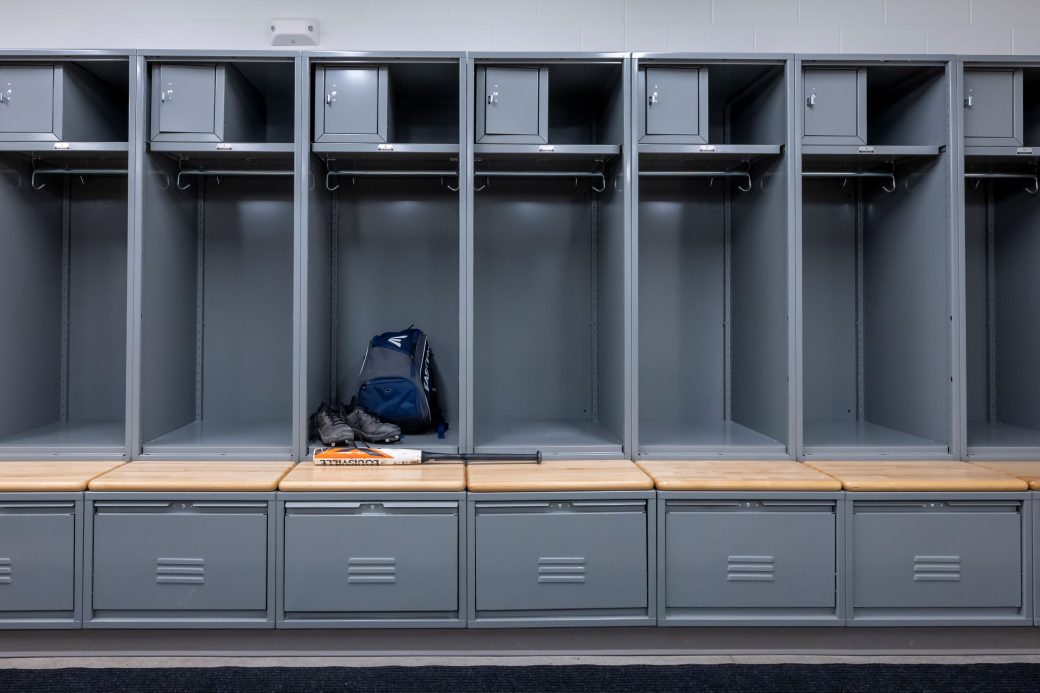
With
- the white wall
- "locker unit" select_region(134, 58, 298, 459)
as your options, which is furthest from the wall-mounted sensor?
"locker unit" select_region(134, 58, 298, 459)

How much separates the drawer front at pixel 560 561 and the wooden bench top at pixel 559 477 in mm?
98

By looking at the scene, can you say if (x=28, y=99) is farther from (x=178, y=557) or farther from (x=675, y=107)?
(x=675, y=107)

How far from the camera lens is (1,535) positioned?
1.95m

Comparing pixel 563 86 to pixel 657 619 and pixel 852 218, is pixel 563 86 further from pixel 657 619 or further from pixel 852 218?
pixel 657 619

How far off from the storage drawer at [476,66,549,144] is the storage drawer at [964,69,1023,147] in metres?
1.74

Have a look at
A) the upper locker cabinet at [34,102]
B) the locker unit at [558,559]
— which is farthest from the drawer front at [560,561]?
the upper locker cabinet at [34,102]

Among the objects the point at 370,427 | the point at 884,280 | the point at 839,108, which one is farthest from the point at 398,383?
the point at 884,280

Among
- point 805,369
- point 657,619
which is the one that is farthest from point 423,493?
point 805,369

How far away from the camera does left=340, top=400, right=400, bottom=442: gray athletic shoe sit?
97.6 inches

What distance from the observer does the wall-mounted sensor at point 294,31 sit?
282cm

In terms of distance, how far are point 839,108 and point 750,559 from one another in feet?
6.02

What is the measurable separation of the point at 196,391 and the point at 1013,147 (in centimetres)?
383

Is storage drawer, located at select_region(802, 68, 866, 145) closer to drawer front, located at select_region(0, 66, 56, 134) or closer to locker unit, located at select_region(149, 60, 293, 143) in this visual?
locker unit, located at select_region(149, 60, 293, 143)

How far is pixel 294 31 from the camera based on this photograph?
111 inches
